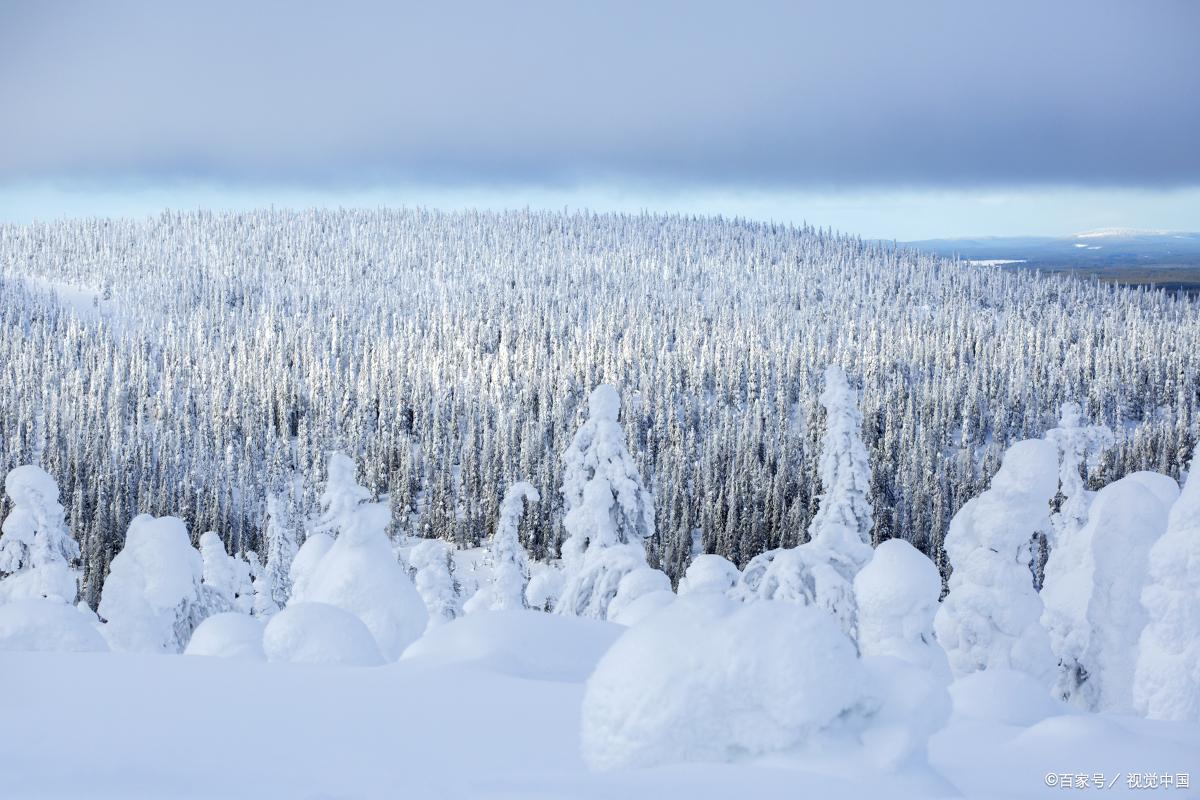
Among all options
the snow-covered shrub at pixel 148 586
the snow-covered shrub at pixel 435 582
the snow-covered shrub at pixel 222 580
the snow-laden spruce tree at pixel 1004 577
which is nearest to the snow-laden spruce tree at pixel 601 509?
the snow-covered shrub at pixel 435 582

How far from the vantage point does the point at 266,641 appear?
11633mm

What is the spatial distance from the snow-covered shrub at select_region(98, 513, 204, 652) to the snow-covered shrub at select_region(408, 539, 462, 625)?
7.00m

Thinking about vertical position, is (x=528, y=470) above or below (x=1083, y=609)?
below

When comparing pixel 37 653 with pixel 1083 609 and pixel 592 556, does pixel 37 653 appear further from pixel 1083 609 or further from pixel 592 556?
pixel 1083 609

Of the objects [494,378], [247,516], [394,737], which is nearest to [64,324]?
[494,378]

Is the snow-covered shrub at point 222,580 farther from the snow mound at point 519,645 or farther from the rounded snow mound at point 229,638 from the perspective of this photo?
the snow mound at point 519,645

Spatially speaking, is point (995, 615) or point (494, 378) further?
point (494, 378)

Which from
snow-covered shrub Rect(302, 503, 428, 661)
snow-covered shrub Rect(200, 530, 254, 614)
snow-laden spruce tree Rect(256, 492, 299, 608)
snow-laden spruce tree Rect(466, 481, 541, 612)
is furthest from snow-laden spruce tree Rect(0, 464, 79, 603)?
snow-laden spruce tree Rect(256, 492, 299, 608)

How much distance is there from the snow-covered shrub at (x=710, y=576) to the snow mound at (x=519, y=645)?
9.80 meters

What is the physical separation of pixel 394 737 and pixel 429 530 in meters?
86.8

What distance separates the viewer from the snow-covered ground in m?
6.36

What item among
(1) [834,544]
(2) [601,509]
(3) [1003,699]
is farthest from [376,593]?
(1) [834,544]

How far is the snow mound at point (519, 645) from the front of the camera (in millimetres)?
9992

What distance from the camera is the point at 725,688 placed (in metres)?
6.38
